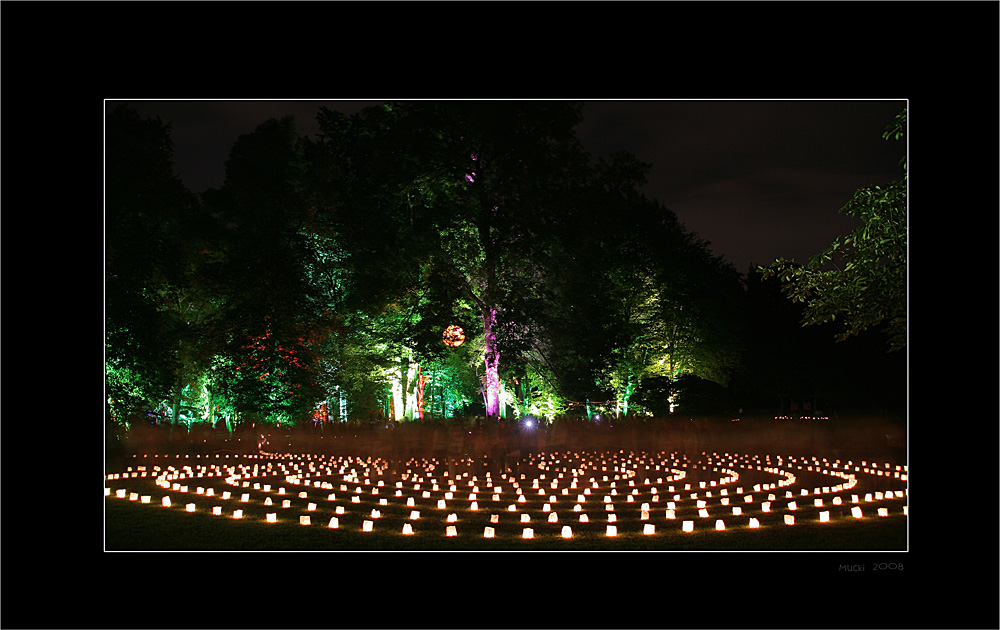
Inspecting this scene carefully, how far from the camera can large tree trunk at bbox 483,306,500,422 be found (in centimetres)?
1553

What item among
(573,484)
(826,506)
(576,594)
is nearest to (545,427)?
(573,484)

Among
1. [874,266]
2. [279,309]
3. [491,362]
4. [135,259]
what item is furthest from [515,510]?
[279,309]

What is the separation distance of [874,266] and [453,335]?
→ 9318mm

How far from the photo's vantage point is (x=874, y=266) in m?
8.09

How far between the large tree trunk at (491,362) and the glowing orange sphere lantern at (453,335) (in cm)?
56

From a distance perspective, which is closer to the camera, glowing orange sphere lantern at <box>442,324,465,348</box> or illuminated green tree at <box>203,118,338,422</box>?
illuminated green tree at <box>203,118,338,422</box>

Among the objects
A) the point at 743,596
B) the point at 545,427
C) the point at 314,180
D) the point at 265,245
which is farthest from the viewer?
the point at 314,180

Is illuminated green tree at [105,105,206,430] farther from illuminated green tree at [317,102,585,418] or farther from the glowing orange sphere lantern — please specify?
the glowing orange sphere lantern

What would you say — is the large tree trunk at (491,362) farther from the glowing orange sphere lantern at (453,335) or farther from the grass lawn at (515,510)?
Result: the grass lawn at (515,510)

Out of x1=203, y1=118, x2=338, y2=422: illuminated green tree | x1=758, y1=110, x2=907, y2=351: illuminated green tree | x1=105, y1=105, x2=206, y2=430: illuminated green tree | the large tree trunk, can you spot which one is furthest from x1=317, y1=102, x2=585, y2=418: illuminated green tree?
x1=758, y1=110, x2=907, y2=351: illuminated green tree

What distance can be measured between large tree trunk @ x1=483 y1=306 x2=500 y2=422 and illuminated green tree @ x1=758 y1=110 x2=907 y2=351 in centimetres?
784
